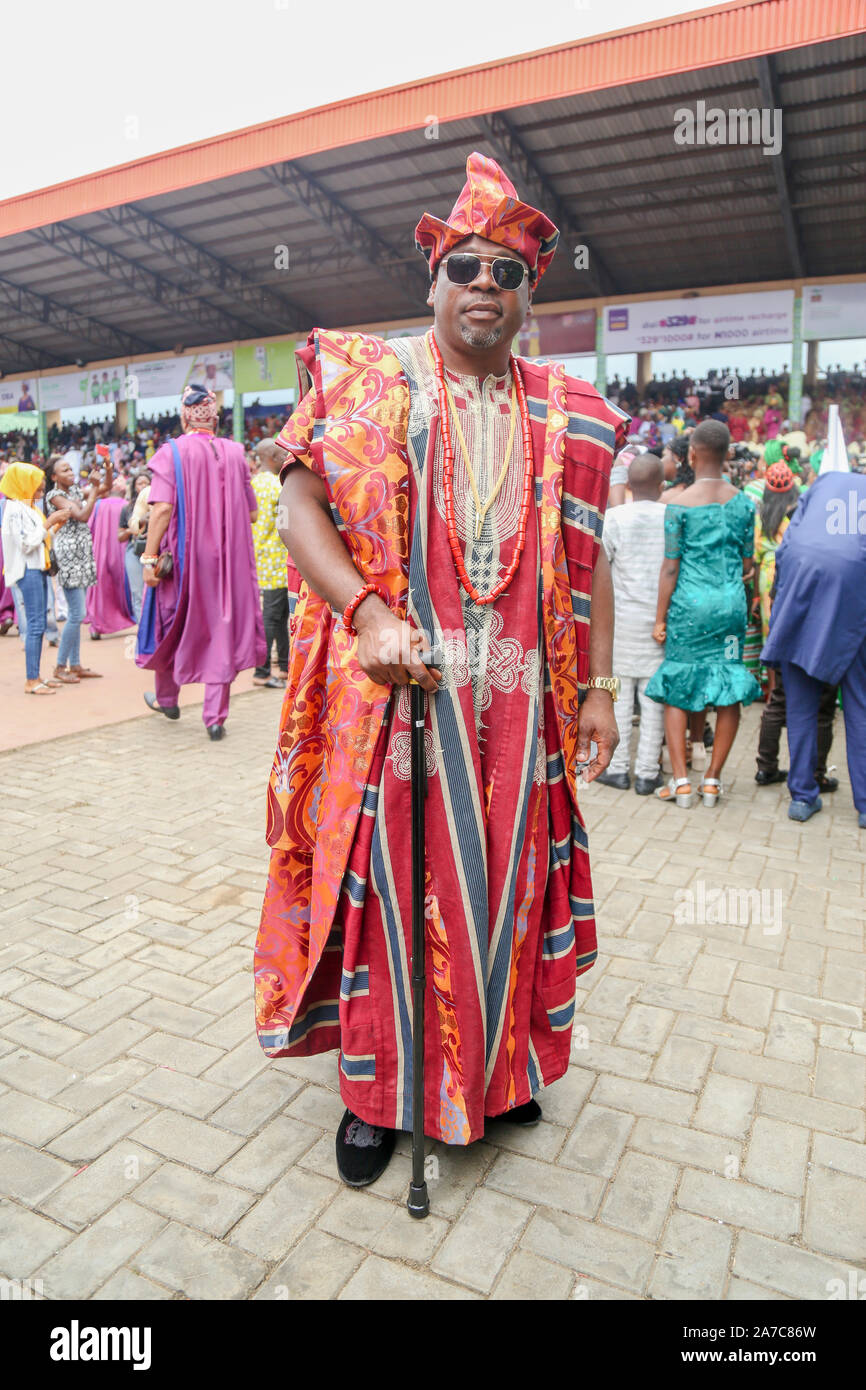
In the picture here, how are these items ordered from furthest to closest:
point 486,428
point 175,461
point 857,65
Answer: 1. point 857,65
2. point 175,461
3. point 486,428

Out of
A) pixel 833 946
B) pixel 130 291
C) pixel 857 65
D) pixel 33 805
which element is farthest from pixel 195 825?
pixel 130 291

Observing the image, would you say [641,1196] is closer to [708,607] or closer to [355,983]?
[355,983]

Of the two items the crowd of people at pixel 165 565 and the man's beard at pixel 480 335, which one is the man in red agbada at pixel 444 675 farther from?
the crowd of people at pixel 165 565

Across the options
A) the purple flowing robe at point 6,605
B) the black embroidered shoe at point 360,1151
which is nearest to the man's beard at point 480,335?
the black embroidered shoe at point 360,1151

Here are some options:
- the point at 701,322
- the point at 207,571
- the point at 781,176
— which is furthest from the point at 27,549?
the point at 701,322

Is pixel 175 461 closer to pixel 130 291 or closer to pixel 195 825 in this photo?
pixel 195 825

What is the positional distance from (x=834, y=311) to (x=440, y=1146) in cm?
1627

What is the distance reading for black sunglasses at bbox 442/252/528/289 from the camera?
204 cm

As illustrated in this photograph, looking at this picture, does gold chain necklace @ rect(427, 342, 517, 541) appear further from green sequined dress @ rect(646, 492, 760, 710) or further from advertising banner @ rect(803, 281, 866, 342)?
advertising banner @ rect(803, 281, 866, 342)

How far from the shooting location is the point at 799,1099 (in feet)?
8.23

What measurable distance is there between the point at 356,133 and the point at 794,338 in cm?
774

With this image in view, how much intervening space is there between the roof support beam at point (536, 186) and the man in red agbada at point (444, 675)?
12572 mm

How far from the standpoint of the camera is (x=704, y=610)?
495 centimetres

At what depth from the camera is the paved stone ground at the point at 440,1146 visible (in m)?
1.91
